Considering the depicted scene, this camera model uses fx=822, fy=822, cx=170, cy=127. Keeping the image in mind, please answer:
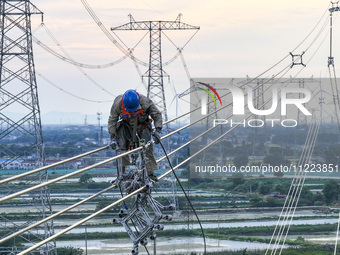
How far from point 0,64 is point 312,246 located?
36.9 ft

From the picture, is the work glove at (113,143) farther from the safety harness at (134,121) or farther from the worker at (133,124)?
the safety harness at (134,121)

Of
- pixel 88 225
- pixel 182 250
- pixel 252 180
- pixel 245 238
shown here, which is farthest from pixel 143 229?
pixel 252 180

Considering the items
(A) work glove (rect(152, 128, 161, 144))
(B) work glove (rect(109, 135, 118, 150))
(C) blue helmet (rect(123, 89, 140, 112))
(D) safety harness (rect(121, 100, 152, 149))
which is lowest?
(B) work glove (rect(109, 135, 118, 150))

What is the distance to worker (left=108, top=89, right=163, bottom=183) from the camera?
193 inches

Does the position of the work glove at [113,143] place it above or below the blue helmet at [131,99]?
below

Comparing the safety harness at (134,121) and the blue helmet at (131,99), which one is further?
the safety harness at (134,121)

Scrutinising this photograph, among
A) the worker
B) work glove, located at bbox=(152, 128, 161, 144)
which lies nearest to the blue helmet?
the worker

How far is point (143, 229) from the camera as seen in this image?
15.3 ft

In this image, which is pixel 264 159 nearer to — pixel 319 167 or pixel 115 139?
pixel 319 167

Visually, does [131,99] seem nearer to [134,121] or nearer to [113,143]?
[134,121]

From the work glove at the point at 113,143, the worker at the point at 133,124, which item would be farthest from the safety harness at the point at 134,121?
the work glove at the point at 113,143

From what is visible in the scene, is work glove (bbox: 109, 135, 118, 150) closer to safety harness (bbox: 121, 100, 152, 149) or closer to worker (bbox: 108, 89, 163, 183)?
worker (bbox: 108, 89, 163, 183)

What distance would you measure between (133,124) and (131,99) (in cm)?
21

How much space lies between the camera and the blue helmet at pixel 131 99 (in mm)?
4820
